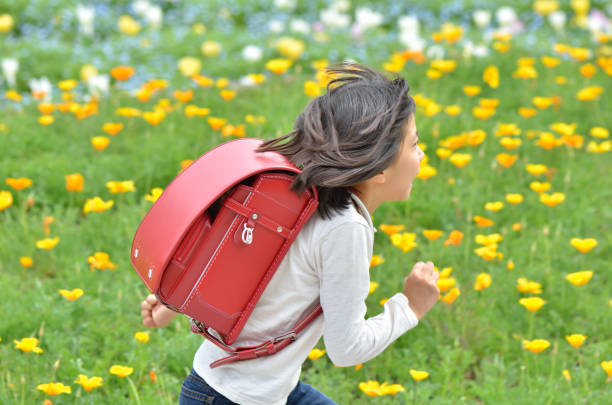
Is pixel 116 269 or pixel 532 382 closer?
pixel 532 382

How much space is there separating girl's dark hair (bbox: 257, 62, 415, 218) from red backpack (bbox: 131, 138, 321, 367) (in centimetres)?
4

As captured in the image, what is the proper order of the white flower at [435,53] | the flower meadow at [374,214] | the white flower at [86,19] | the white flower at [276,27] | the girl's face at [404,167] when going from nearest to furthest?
the girl's face at [404,167] < the flower meadow at [374,214] < the white flower at [435,53] < the white flower at [86,19] < the white flower at [276,27]

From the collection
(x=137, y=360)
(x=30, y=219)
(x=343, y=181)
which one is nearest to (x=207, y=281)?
(x=343, y=181)

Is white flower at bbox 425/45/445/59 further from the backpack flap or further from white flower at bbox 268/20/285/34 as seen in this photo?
the backpack flap

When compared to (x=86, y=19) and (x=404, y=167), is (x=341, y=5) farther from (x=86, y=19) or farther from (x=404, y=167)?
(x=404, y=167)

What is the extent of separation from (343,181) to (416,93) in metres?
3.70

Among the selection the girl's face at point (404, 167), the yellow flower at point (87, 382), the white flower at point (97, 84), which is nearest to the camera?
the girl's face at point (404, 167)

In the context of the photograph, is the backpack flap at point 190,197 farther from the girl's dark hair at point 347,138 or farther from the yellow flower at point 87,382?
the yellow flower at point 87,382

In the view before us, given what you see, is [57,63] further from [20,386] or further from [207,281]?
[207,281]

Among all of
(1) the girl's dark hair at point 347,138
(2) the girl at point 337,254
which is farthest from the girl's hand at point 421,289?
(1) the girl's dark hair at point 347,138

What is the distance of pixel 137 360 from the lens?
115 inches

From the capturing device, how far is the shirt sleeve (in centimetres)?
177

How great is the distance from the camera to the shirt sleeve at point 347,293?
69.6 inches

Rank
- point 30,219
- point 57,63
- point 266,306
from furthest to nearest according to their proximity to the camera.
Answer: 1. point 57,63
2. point 30,219
3. point 266,306
